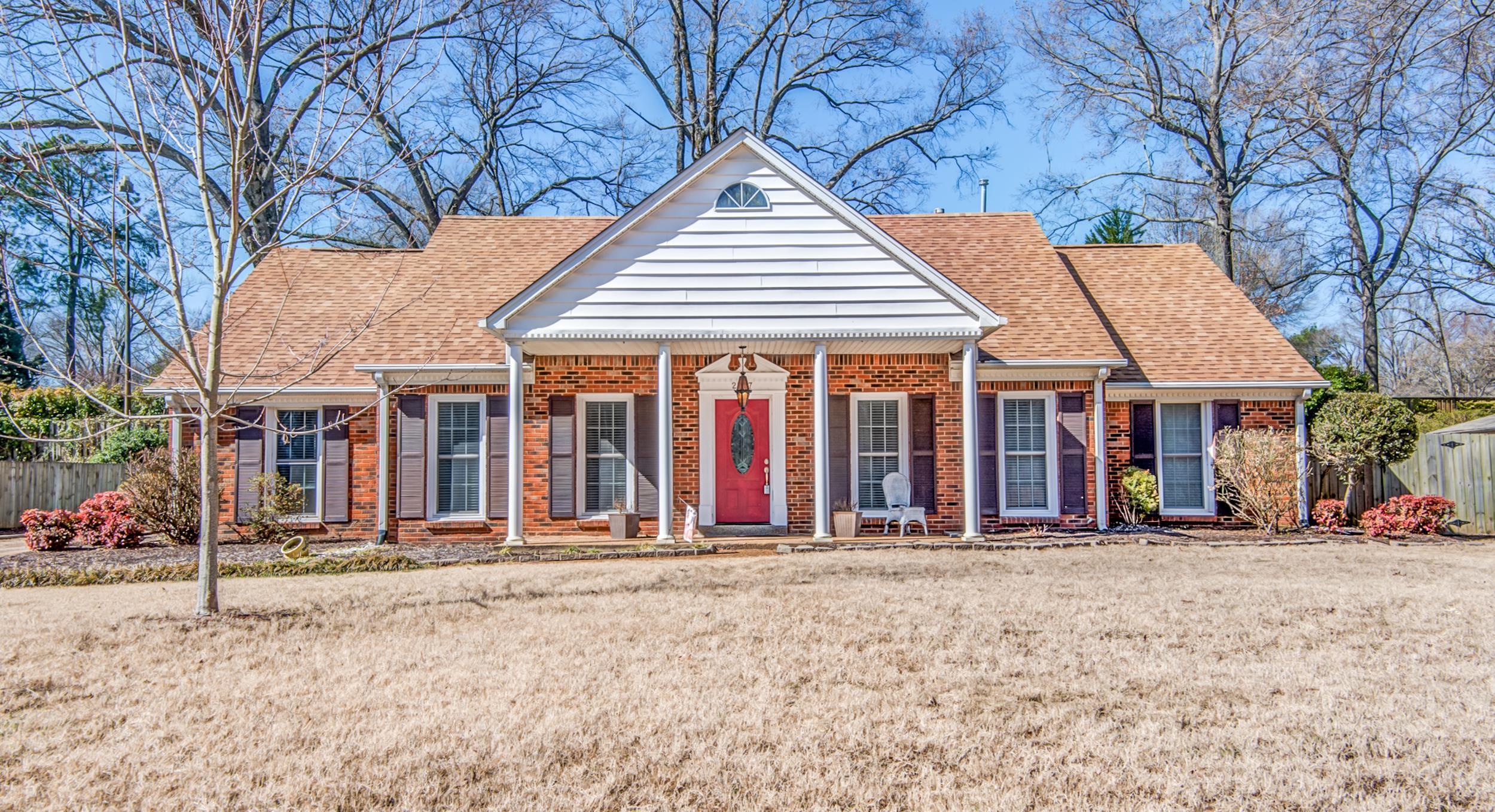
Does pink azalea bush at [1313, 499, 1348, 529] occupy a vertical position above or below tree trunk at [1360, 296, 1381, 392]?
below

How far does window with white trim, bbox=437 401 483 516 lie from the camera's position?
46.3ft

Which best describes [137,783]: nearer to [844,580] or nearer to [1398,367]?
[844,580]

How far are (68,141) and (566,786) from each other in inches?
826

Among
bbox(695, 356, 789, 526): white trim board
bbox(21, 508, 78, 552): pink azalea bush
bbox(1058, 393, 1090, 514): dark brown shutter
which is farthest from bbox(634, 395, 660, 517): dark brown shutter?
bbox(21, 508, 78, 552): pink azalea bush

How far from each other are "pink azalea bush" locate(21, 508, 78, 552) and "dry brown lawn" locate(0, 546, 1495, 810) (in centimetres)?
530

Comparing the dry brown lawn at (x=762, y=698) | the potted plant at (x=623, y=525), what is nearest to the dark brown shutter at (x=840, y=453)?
the potted plant at (x=623, y=525)

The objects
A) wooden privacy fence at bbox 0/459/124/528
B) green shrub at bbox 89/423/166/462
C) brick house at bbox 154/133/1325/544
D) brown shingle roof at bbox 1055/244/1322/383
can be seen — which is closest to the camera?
brick house at bbox 154/133/1325/544

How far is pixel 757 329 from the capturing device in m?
12.7

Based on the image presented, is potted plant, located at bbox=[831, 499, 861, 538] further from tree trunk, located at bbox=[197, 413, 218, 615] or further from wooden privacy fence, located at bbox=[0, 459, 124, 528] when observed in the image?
wooden privacy fence, located at bbox=[0, 459, 124, 528]

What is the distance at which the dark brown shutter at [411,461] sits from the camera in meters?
13.8

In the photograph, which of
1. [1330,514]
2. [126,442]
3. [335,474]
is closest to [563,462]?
[335,474]

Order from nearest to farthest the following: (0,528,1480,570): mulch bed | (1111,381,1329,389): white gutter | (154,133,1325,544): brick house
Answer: (0,528,1480,570): mulch bed < (154,133,1325,544): brick house < (1111,381,1329,389): white gutter

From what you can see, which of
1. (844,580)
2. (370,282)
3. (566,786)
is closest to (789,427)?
(844,580)

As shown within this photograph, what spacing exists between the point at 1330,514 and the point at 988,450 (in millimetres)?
5239
